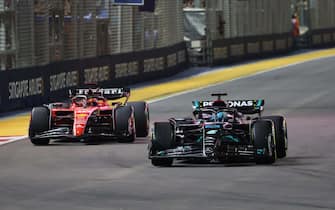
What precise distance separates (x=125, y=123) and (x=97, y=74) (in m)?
16.9

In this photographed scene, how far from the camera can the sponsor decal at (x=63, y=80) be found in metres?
34.9

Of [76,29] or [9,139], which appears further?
[76,29]

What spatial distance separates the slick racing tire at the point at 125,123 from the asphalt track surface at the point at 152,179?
0.74ft

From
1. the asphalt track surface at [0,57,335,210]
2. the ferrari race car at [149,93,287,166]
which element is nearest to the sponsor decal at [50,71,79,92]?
the asphalt track surface at [0,57,335,210]

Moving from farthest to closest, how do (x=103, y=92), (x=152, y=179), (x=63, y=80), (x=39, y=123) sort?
1. (x=63, y=80)
2. (x=103, y=92)
3. (x=39, y=123)
4. (x=152, y=179)

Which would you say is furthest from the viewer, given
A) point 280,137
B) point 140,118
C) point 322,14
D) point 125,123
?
point 322,14

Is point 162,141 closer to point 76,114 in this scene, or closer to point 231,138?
→ point 231,138

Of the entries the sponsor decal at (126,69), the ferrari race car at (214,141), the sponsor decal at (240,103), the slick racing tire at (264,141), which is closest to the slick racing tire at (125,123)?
the sponsor decal at (240,103)

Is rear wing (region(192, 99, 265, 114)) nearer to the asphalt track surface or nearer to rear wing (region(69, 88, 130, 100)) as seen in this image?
the asphalt track surface

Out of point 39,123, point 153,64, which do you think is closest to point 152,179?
point 39,123

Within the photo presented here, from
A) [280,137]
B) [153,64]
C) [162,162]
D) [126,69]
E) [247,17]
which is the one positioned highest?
[280,137]

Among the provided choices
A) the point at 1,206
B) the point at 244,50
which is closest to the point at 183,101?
the point at 1,206

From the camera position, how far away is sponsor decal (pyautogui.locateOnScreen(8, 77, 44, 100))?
31922mm

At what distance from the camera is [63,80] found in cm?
3584
